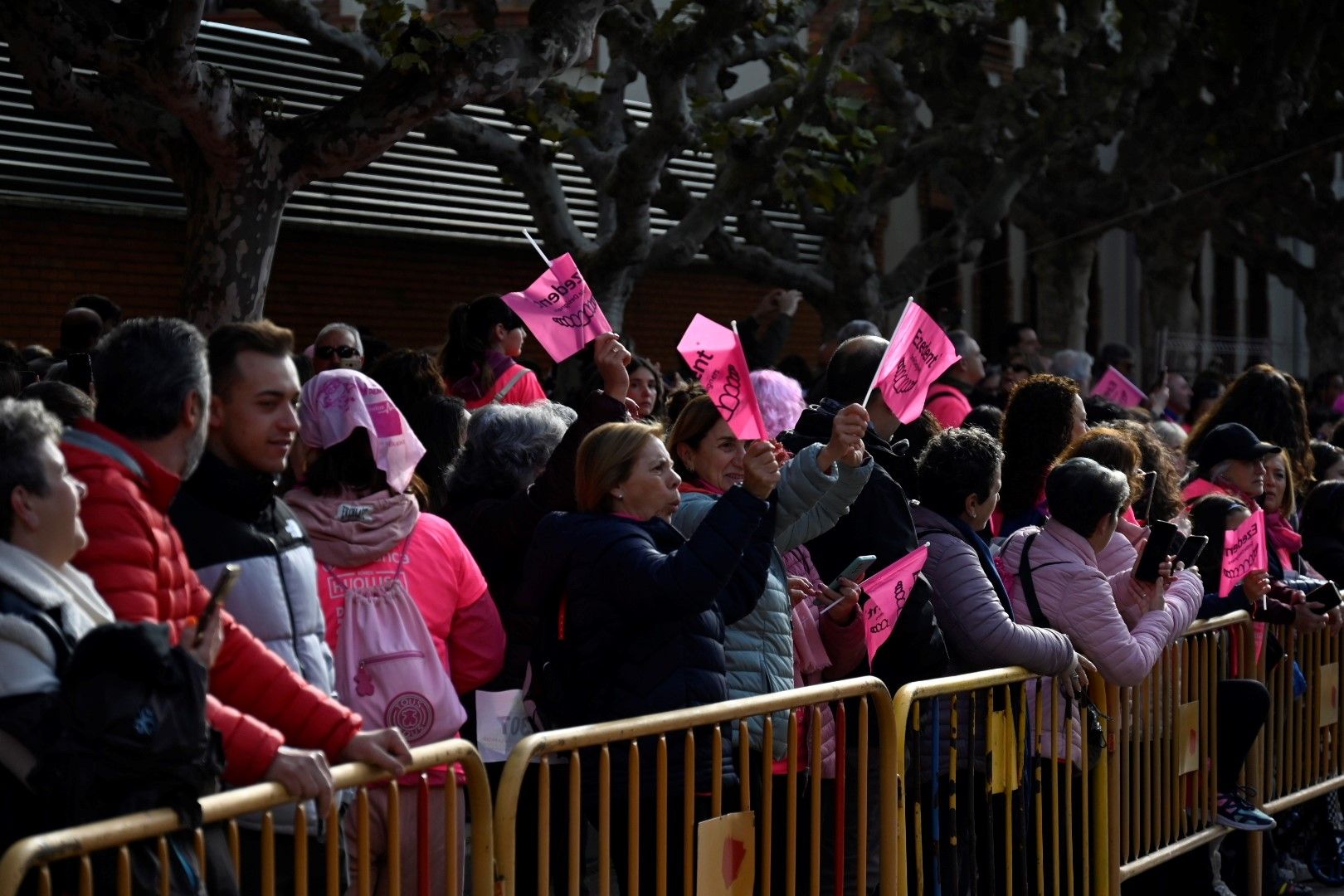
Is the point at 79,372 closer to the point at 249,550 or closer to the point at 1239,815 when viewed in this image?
the point at 249,550

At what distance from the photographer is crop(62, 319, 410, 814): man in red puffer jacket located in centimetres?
351

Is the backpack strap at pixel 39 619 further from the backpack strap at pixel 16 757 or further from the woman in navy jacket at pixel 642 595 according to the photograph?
the woman in navy jacket at pixel 642 595

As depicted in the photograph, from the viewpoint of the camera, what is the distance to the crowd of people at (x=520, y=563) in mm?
3500

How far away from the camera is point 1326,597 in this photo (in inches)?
293

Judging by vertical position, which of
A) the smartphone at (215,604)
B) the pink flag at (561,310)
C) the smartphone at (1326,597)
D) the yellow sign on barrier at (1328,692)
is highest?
the pink flag at (561,310)

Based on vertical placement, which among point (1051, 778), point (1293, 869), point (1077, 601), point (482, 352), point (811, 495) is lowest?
point (1293, 869)

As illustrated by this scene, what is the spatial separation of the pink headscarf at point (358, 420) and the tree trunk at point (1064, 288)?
16811 millimetres

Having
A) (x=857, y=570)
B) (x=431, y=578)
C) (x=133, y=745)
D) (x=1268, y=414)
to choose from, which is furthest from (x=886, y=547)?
(x=1268, y=414)

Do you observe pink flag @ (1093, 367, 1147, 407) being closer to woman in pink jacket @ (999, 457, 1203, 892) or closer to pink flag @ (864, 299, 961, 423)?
woman in pink jacket @ (999, 457, 1203, 892)

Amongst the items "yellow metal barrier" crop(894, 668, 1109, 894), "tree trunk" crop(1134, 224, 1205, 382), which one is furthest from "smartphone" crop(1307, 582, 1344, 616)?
"tree trunk" crop(1134, 224, 1205, 382)

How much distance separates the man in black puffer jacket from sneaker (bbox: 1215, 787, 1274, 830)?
1.61 meters

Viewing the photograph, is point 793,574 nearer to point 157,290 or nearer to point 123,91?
point 123,91

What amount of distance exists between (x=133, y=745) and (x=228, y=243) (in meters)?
5.63

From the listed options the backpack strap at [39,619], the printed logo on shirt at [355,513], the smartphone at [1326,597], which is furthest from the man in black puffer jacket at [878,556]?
the backpack strap at [39,619]
